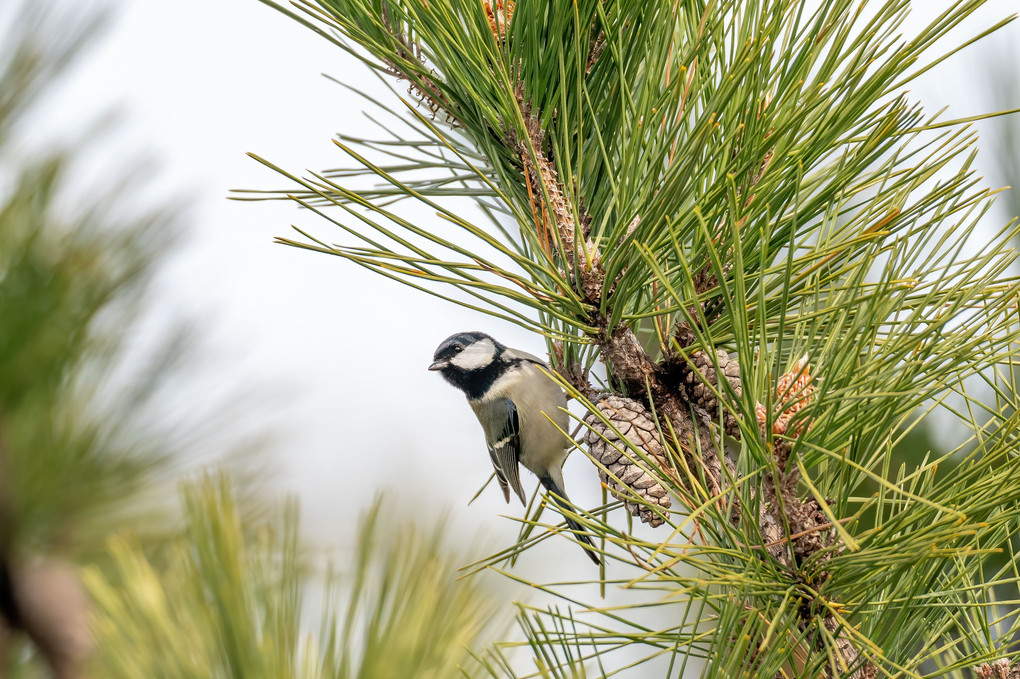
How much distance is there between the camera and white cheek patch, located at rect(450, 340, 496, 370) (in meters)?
2.12

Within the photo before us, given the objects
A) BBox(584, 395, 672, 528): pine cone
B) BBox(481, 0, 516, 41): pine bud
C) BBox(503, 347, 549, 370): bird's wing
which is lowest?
BBox(584, 395, 672, 528): pine cone

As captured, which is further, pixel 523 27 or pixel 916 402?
pixel 523 27

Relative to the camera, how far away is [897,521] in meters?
0.79

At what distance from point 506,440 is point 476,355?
236mm

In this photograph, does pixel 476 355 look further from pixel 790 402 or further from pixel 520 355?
pixel 790 402

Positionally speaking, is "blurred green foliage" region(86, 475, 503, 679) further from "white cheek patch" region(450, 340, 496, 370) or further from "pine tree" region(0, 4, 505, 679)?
"white cheek patch" region(450, 340, 496, 370)

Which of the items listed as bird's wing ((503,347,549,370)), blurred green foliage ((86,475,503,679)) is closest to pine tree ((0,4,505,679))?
blurred green foliage ((86,475,503,679))

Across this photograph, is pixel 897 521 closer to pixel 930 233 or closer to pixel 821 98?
pixel 930 233

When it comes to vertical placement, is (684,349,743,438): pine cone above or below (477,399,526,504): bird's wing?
above

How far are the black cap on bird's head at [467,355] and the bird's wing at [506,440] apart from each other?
0.34 feet

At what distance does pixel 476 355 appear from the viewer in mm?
2129

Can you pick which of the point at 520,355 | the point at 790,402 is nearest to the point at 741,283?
the point at 790,402

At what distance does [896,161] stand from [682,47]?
12.0 inches

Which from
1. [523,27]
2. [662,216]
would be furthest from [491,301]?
[523,27]
